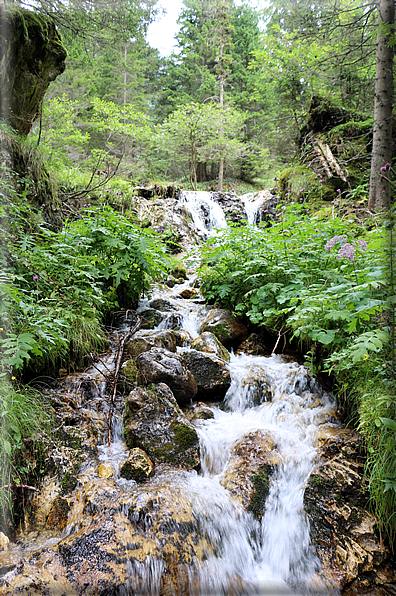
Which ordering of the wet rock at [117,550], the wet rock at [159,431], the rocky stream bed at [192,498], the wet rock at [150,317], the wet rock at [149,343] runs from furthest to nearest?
1. the wet rock at [150,317]
2. the wet rock at [149,343]
3. the wet rock at [159,431]
4. the rocky stream bed at [192,498]
5. the wet rock at [117,550]

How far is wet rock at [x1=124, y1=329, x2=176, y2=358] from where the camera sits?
3902mm

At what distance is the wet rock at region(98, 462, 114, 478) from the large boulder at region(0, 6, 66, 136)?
415cm

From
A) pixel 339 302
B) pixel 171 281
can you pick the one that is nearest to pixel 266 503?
pixel 339 302

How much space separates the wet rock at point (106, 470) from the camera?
2410 millimetres

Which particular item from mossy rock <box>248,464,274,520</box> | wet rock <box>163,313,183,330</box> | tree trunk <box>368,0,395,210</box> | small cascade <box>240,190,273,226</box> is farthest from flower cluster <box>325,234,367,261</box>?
small cascade <box>240,190,273,226</box>

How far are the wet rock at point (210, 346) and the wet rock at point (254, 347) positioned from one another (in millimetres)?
364

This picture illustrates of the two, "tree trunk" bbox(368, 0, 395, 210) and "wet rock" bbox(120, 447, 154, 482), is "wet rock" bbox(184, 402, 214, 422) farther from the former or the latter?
"tree trunk" bbox(368, 0, 395, 210)

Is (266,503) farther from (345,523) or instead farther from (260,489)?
(345,523)

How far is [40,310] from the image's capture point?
9.58 feet

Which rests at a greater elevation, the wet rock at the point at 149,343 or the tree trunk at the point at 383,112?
the tree trunk at the point at 383,112

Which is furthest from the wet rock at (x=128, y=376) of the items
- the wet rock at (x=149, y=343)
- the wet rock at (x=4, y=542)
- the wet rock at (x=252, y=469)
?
the wet rock at (x=4, y=542)

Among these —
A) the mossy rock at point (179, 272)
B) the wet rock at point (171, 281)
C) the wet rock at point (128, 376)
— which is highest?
the mossy rock at point (179, 272)

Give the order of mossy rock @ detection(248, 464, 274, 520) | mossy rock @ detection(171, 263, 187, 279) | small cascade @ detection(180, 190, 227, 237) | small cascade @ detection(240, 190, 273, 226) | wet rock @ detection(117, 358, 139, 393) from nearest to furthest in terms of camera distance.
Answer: mossy rock @ detection(248, 464, 274, 520) < wet rock @ detection(117, 358, 139, 393) < mossy rock @ detection(171, 263, 187, 279) < small cascade @ detection(240, 190, 273, 226) < small cascade @ detection(180, 190, 227, 237)

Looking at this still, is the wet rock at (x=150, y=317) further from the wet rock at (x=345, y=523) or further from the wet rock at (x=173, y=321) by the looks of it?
the wet rock at (x=345, y=523)
